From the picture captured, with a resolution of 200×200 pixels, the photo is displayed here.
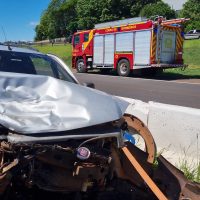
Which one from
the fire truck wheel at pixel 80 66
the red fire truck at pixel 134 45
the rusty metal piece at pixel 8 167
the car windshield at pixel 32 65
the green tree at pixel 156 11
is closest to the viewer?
the rusty metal piece at pixel 8 167

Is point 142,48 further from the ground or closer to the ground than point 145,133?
further from the ground

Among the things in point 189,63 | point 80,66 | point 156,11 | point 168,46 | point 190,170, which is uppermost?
point 156,11

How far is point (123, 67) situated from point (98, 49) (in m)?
2.50

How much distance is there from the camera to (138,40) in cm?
2083

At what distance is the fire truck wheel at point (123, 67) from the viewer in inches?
856

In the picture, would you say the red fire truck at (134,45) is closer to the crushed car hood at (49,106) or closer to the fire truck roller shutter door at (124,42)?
the fire truck roller shutter door at (124,42)

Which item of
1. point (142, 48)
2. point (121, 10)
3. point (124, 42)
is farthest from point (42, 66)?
point (121, 10)

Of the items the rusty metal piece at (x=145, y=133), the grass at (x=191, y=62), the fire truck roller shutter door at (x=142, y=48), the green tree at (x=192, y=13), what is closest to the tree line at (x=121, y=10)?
the green tree at (x=192, y=13)

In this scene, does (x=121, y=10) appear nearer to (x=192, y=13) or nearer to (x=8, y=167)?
(x=192, y=13)

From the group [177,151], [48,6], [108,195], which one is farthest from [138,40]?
[48,6]

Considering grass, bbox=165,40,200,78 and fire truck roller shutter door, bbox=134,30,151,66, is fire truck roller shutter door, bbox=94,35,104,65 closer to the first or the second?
fire truck roller shutter door, bbox=134,30,151,66

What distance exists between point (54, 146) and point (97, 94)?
0.81 meters

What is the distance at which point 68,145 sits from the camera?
3061 mm

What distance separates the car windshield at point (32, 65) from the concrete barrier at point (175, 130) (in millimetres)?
1333
